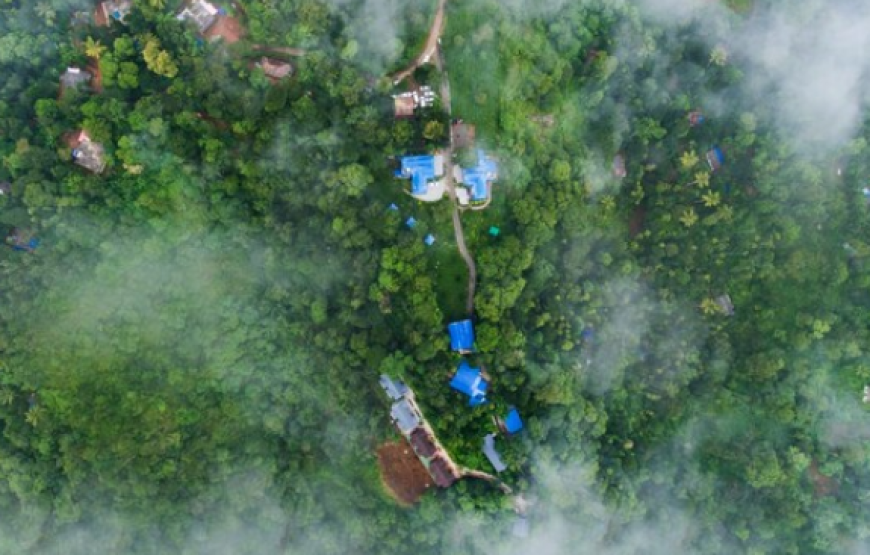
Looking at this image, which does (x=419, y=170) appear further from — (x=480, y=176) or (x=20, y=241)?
(x=20, y=241)

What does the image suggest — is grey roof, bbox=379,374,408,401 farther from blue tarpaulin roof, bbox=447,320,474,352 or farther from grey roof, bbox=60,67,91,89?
grey roof, bbox=60,67,91,89

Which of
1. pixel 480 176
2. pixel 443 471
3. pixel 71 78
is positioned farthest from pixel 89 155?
pixel 443 471

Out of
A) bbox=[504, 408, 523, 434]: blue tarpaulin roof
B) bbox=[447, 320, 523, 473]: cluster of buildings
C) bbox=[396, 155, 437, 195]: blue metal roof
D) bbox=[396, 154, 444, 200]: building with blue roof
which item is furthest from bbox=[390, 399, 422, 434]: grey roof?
bbox=[396, 155, 437, 195]: blue metal roof

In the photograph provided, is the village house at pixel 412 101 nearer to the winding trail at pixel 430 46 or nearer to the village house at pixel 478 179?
the winding trail at pixel 430 46

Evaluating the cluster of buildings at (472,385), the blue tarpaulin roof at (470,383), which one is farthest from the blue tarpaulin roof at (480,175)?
the blue tarpaulin roof at (470,383)

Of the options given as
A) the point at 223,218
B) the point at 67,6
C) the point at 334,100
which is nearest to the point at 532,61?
the point at 334,100

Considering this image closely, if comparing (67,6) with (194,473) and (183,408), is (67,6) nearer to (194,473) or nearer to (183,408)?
(183,408)
